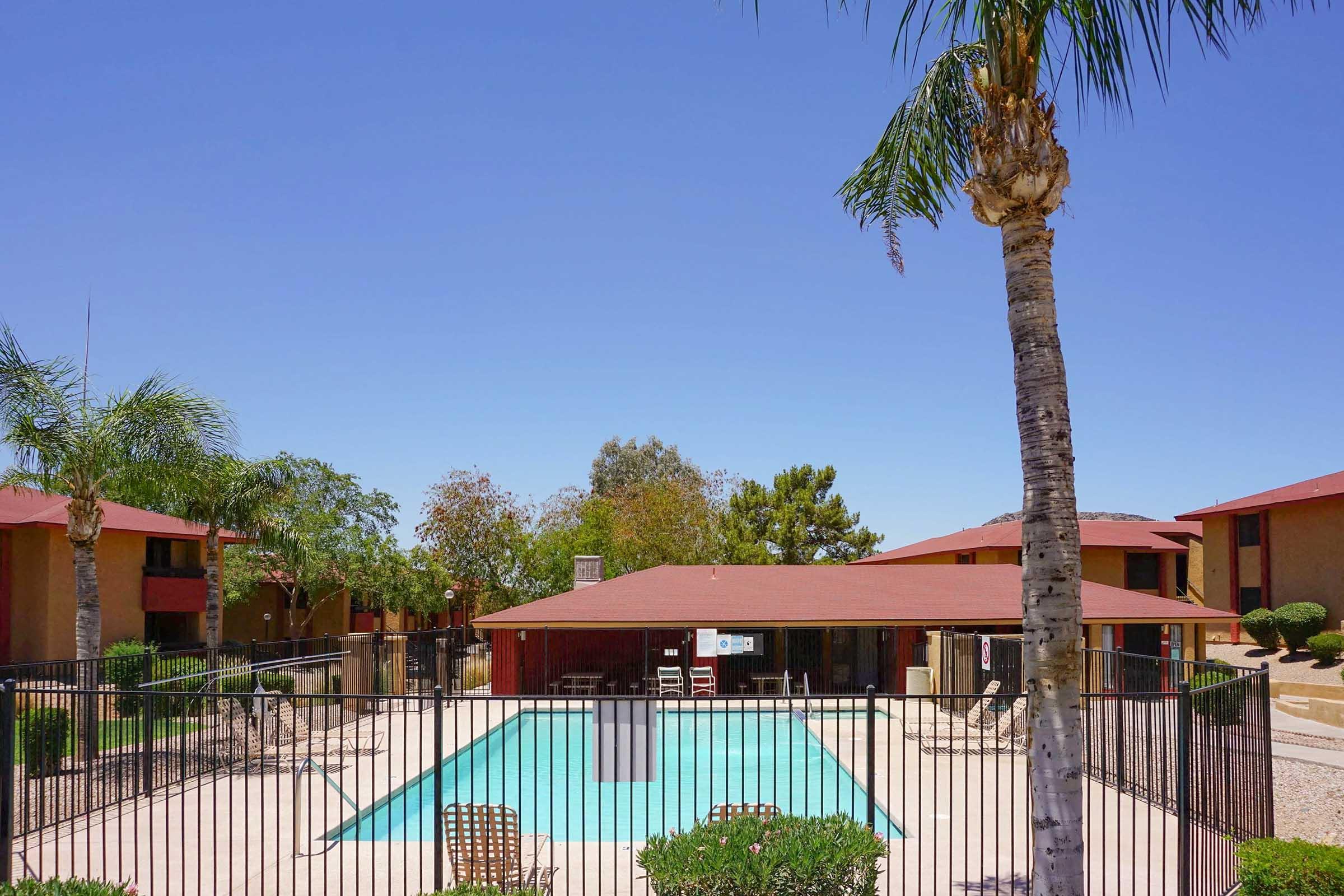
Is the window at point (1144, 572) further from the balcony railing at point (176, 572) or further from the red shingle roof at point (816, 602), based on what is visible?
the balcony railing at point (176, 572)

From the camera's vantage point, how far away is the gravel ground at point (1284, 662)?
30.4m

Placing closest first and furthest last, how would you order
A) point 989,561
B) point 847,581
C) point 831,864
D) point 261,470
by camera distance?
1. point 831,864
2. point 261,470
3. point 847,581
4. point 989,561

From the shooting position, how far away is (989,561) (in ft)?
131

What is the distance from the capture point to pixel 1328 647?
102 ft

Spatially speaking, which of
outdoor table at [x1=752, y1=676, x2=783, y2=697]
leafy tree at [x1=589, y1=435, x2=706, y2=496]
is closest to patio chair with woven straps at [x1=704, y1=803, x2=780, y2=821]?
outdoor table at [x1=752, y1=676, x2=783, y2=697]

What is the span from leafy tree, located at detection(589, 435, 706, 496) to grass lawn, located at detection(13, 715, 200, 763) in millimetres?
54738

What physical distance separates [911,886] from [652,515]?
45588mm

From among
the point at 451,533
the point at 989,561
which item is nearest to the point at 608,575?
the point at 451,533

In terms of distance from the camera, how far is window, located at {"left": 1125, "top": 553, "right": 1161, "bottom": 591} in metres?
40.5

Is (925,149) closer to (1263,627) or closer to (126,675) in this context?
(126,675)

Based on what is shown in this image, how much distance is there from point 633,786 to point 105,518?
24165mm

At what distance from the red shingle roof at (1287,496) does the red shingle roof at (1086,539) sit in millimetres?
1889

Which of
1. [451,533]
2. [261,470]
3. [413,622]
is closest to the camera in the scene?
[261,470]

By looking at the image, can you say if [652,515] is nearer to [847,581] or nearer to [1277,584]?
[847,581]
